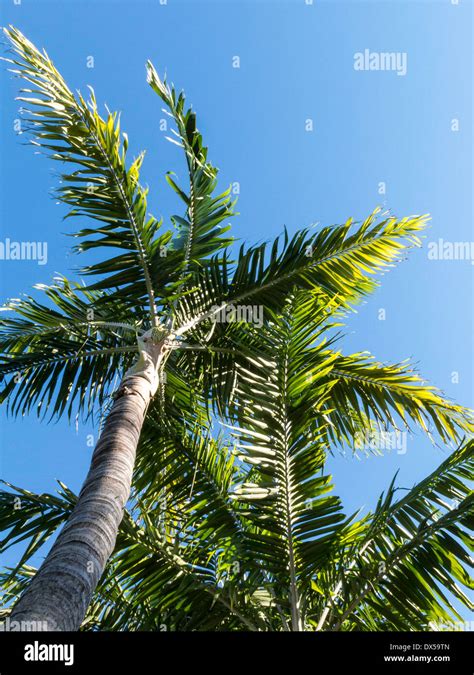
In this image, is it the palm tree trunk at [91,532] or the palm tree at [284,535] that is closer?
the palm tree trunk at [91,532]

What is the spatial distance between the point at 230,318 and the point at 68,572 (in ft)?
12.9

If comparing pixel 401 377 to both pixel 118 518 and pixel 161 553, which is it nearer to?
pixel 161 553

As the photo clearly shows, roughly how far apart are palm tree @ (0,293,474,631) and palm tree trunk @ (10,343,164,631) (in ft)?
2.59

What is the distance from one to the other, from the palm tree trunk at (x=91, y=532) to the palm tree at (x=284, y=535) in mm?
790

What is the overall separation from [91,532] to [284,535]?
1477 mm

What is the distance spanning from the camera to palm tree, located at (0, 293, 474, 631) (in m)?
4.15

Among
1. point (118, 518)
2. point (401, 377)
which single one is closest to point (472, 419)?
point (401, 377)

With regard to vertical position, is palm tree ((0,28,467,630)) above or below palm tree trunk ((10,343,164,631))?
above

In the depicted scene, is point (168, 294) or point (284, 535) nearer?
point (284, 535)

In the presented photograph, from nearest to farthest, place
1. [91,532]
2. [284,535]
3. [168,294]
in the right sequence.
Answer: [91,532], [284,535], [168,294]

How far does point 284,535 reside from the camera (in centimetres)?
418

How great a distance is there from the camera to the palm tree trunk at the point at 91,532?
268 cm

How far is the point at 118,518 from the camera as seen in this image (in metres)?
3.56

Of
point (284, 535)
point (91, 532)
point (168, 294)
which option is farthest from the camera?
point (168, 294)
